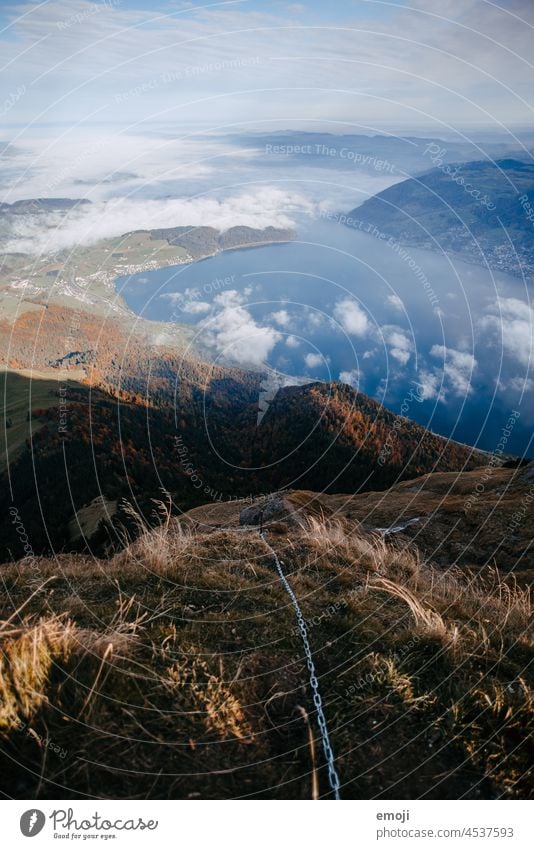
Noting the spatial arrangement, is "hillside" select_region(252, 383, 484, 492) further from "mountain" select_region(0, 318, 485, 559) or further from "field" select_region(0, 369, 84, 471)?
"field" select_region(0, 369, 84, 471)

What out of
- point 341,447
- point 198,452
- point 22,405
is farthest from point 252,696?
point 22,405

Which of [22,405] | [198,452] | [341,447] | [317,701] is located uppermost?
[317,701]

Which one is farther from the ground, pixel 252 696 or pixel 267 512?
pixel 252 696

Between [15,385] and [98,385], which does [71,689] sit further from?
[15,385]

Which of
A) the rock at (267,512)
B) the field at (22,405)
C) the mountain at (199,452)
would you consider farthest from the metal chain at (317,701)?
the field at (22,405)

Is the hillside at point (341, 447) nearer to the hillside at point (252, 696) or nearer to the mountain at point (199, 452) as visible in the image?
the mountain at point (199, 452)

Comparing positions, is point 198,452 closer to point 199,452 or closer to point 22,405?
point 199,452

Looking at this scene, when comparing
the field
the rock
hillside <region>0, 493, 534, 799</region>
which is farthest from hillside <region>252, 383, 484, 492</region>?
the field

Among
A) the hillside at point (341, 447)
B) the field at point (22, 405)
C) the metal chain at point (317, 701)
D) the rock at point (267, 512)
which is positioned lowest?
the field at point (22, 405)
